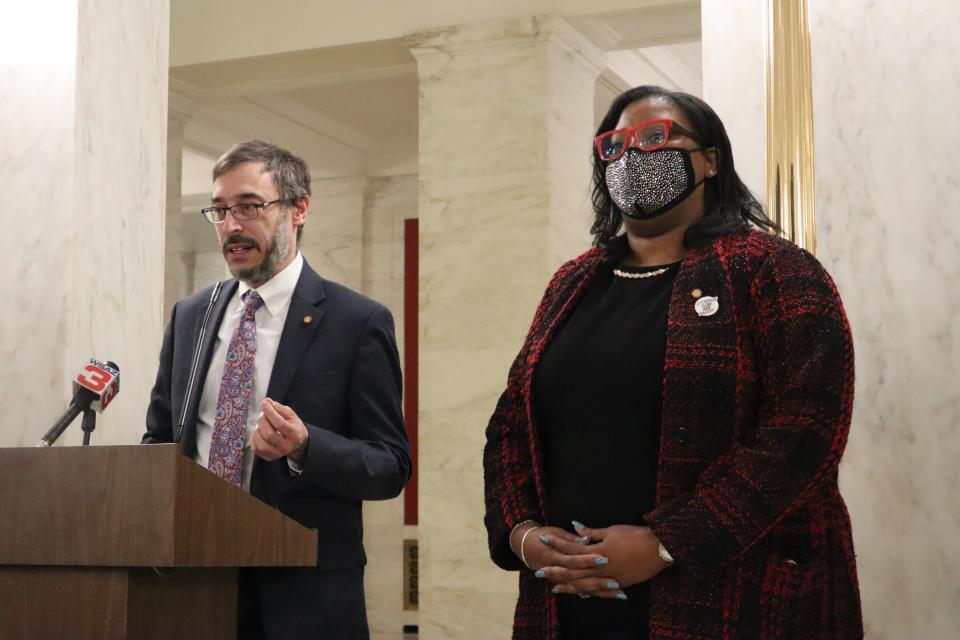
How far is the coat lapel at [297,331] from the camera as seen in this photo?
114 inches

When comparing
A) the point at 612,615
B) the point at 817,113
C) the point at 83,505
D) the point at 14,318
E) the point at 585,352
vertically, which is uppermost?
the point at 817,113

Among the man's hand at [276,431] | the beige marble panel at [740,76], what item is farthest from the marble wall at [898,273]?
the man's hand at [276,431]

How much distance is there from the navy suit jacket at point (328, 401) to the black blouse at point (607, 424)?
1.87 feet

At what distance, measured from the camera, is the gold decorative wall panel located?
3.18 meters

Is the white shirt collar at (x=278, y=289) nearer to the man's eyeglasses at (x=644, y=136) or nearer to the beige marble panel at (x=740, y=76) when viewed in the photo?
the man's eyeglasses at (x=644, y=136)

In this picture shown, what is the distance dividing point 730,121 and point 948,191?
2.13 ft

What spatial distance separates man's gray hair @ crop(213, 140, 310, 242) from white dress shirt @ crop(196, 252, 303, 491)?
0.56ft

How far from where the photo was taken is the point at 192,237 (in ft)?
51.3

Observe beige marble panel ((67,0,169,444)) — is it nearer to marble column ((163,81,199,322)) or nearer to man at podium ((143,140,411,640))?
man at podium ((143,140,411,640))

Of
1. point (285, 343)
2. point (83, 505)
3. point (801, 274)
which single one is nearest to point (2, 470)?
point (83, 505)

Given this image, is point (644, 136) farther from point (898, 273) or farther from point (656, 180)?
point (898, 273)

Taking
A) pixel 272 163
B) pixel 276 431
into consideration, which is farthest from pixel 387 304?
pixel 276 431

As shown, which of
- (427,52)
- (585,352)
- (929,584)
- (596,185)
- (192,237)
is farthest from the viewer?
(192,237)

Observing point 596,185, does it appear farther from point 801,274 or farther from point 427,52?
point 427,52
